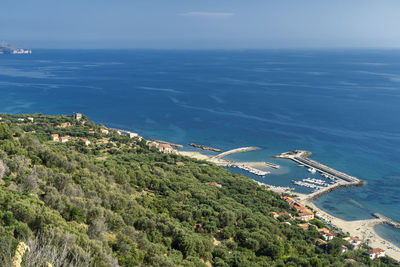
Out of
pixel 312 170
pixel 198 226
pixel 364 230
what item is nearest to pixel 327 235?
pixel 364 230

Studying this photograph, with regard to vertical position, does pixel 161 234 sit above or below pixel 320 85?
below

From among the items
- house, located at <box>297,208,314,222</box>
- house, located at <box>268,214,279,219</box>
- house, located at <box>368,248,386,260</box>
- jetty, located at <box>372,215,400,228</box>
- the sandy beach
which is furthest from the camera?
jetty, located at <box>372,215,400,228</box>

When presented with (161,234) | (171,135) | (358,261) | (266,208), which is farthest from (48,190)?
(171,135)

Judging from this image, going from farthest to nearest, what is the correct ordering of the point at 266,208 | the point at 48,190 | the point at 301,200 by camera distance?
the point at 301,200, the point at 266,208, the point at 48,190

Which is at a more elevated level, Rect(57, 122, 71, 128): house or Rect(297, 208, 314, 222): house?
Rect(57, 122, 71, 128): house

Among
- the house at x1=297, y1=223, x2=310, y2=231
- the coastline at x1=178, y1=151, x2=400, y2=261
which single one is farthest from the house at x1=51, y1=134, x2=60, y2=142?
the coastline at x1=178, y1=151, x2=400, y2=261

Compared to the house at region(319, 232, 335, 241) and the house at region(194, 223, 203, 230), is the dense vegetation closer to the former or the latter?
the house at region(194, 223, 203, 230)

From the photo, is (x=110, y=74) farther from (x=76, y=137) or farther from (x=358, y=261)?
(x=358, y=261)
